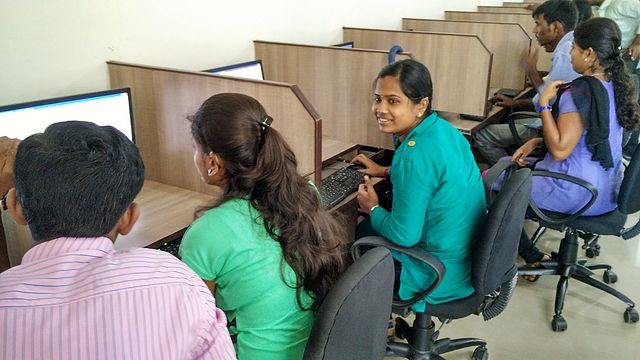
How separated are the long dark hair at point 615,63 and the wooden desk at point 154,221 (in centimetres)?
159

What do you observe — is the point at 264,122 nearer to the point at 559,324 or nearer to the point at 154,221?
the point at 154,221

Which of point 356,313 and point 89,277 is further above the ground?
point 89,277

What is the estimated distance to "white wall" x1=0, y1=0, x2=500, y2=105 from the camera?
1.65 m

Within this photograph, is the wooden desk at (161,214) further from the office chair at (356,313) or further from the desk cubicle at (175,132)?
the office chair at (356,313)

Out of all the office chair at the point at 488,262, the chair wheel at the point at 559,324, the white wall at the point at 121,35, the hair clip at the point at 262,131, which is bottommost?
the chair wheel at the point at 559,324

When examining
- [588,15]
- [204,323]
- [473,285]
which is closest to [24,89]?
[204,323]

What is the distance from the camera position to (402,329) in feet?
6.61

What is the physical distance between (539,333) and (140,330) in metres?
1.92

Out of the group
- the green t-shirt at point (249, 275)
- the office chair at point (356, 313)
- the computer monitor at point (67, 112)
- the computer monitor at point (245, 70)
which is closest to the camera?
the office chair at point (356, 313)

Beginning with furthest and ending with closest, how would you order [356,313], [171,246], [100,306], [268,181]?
[171,246], [268,181], [356,313], [100,306]

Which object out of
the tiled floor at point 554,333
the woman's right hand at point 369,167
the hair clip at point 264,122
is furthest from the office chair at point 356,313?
the tiled floor at point 554,333

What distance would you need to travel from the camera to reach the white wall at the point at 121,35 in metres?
1.65

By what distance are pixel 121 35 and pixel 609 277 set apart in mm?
2396

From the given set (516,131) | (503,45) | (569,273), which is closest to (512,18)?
(503,45)
